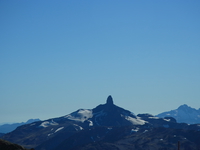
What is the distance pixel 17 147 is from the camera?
68.3 meters

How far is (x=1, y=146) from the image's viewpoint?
230ft

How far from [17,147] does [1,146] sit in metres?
4.13
